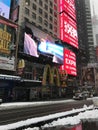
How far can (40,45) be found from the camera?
6281 centimetres

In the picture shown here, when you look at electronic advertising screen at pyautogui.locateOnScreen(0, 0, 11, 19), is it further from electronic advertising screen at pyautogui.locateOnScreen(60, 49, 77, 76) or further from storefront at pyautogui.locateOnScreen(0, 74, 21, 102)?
electronic advertising screen at pyautogui.locateOnScreen(60, 49, 77, 76)

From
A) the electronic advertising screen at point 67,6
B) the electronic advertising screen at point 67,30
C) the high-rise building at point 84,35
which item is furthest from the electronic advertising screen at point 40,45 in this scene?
the high-rise building at point 84,35

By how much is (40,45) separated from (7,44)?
16253 millimetres

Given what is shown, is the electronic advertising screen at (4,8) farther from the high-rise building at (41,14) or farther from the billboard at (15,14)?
the high-rise building at (41,14)

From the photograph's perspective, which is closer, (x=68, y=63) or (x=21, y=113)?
(x=21, y=113)

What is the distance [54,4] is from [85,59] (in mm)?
67823

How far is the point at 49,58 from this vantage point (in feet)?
219

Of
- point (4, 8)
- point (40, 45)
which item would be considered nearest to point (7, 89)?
point (40, 45)

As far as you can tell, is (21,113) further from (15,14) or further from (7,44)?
(15,14)

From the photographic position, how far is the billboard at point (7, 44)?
46406 mm

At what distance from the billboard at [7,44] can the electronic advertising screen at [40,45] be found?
5.93 metres

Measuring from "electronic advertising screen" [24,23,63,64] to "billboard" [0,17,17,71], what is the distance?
593 cm

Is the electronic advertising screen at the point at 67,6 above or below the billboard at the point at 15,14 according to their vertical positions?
above

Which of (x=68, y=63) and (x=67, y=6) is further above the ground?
(x=67, y=6)
